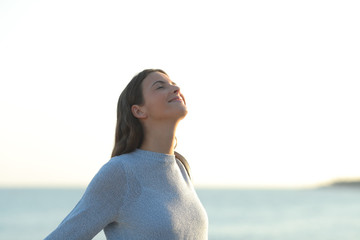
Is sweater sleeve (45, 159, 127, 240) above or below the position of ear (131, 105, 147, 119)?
below

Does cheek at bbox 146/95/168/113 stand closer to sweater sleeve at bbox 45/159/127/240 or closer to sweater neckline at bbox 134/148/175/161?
sweater neckline at bbox 134/148/175/161

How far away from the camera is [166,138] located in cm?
267

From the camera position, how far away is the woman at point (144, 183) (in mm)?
2365

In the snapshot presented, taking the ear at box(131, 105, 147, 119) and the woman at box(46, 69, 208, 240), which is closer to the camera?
the woman at box(46, 69, 208, 240)

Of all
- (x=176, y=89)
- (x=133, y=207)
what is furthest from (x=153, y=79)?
(x=133, y=207)

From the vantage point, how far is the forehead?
270cm

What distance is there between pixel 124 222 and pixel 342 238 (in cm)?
2838

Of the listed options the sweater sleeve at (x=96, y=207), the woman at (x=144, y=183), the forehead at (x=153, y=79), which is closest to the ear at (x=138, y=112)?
the woman at (x=144, y=183)

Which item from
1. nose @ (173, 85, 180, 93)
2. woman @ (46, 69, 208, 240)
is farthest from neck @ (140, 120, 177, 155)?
nose @ (173, 85, 180, 93)

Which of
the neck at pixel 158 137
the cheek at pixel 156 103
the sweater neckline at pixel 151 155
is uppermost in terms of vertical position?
the cheek at pixel 156 103

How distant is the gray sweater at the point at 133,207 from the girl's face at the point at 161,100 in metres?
0.19

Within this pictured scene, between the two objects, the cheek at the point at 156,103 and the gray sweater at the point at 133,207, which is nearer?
the gray sweater at the point at 133,207

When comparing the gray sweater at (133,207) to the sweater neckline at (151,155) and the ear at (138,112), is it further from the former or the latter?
the ear at (138,112)

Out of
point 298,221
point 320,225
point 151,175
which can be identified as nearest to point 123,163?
point 151,175
